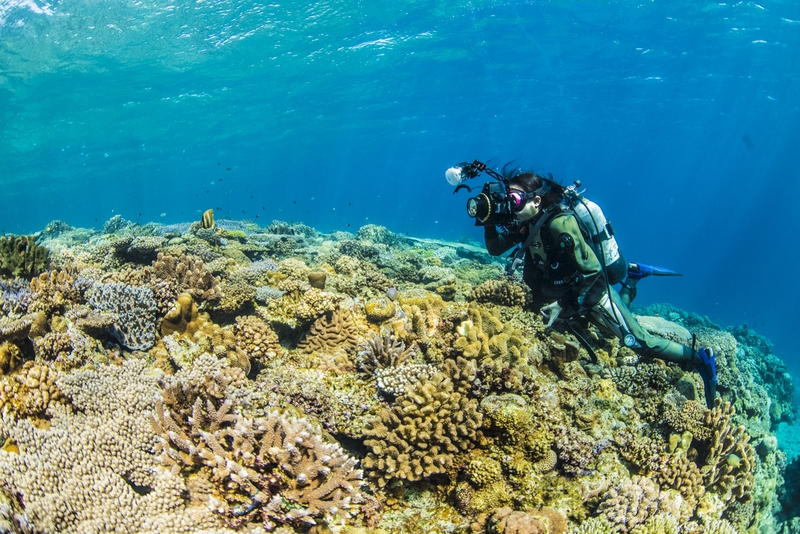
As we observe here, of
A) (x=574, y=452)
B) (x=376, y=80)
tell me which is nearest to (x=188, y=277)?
(x=574, y=452)

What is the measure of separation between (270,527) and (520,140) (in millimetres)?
66606

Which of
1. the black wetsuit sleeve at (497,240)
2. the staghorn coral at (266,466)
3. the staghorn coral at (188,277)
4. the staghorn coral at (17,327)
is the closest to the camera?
the staghorn coral at (266,466)

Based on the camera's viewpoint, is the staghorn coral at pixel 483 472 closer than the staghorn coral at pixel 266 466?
No

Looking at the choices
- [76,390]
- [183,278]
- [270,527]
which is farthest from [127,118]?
[270,527]

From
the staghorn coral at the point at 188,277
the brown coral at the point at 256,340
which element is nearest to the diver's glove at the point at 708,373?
the brown coral at the point at 256,340

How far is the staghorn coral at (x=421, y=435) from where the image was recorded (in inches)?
155

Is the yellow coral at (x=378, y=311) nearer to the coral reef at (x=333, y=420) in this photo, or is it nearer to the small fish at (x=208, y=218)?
the coral reef at (x=333, y=420)

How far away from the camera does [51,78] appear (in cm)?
2680

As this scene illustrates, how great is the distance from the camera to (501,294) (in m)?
7.39

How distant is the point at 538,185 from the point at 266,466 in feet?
15.2

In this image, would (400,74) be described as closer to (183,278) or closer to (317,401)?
(183,278)

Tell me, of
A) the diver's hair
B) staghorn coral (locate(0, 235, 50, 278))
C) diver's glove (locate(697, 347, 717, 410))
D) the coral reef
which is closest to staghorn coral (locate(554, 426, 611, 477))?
the coral reef

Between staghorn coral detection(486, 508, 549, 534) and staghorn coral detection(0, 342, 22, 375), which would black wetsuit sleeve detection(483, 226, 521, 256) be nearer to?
staghorn coral detection(486, 508, 549, 534)

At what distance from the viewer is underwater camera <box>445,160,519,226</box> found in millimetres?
5086
